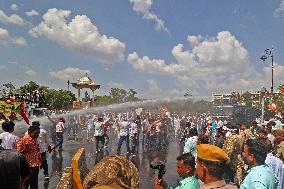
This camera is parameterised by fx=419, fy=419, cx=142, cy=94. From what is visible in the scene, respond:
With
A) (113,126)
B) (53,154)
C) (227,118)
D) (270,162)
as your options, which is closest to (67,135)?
(113,126)

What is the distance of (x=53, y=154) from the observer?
1686 centimetres

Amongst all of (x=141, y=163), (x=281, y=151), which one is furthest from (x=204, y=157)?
(x=141, y=163)

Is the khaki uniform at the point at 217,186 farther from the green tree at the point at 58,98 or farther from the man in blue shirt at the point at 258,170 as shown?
the green tree at the point at 58,98

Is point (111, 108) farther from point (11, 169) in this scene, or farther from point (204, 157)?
point (204, 157)

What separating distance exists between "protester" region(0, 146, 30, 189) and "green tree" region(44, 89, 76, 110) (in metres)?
89.0

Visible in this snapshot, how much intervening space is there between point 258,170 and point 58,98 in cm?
9512

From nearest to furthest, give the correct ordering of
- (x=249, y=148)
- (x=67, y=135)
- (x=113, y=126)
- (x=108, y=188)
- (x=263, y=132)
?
(x=108, y=188) → (x=249, y=148) → (x=263, y=132) → (x=67, y=135) → (x=113, y=126)

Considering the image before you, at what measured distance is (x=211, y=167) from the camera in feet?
11.8

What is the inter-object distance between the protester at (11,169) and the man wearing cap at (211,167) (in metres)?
2.29

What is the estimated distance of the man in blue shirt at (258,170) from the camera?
4207mm

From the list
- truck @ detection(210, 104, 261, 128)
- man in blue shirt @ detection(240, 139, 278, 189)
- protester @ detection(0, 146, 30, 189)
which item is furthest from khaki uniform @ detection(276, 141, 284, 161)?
truck @ detection(210, 104, 261, 128)

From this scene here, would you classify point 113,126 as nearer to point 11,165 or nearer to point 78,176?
point 11,165

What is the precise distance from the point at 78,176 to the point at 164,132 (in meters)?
18.7

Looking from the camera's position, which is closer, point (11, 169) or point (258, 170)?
point (258, 170)
